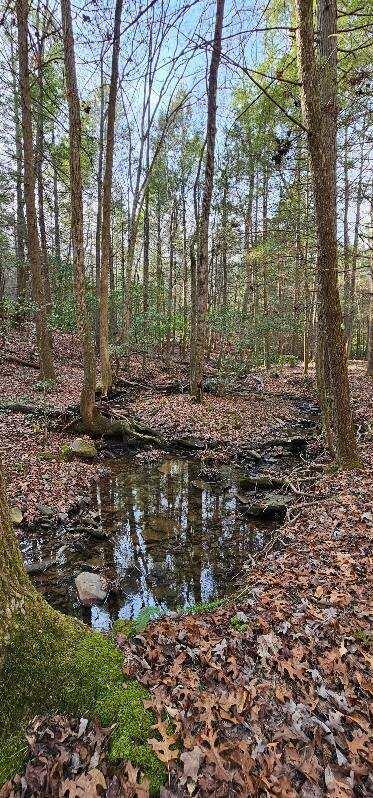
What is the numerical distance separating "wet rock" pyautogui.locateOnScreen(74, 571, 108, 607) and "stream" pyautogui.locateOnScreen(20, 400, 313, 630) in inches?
2.7

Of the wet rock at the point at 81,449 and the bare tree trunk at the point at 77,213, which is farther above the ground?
the bare tree trunk at the point at 77,213

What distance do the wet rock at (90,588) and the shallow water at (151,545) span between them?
3.7 inches

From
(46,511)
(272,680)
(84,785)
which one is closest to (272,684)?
(272,680)

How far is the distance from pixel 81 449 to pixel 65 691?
23.7 ft

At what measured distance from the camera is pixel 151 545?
6.60 m

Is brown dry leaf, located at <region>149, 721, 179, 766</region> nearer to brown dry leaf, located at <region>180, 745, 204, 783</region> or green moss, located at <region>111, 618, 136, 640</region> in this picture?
brown dry leaf, located at <region>180, 745, 204, 783</region>

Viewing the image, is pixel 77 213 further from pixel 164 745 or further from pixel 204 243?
pixel 164 745

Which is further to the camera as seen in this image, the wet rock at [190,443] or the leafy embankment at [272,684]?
the wet rock at [190,443]

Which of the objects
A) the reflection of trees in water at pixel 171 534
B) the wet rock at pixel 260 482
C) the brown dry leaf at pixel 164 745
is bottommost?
the reflection of trees in water at pixel 171 534

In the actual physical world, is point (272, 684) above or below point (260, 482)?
above

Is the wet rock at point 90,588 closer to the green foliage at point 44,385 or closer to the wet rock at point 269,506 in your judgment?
the wet rock at point 269,506

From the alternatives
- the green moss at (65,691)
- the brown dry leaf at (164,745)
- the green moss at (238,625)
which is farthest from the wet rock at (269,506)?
the brown dry leaf at (164,745)

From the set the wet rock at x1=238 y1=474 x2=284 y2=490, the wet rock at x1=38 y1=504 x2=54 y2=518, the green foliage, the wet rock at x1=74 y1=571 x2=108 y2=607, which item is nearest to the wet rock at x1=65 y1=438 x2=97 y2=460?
the green foliage

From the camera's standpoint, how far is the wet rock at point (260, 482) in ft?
28.0
